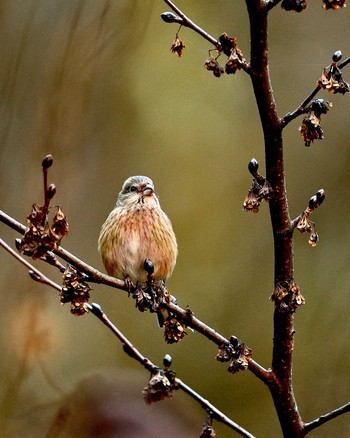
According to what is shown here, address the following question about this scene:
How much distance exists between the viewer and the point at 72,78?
255 inches

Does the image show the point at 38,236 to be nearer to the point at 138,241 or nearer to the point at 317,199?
the point at 317,199

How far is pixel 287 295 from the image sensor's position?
2.91m

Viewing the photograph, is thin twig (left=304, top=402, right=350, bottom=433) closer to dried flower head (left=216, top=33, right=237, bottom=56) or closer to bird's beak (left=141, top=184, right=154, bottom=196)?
dried flower head (left=216, top=33, right=237, bottom=56)

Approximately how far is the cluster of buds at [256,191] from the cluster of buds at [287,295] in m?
0.29

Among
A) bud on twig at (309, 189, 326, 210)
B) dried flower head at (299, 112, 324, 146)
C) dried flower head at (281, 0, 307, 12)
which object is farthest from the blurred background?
dried flower head at (281, 0, 307, 12)

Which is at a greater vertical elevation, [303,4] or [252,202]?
[303,4]

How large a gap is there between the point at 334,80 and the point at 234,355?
1028mm

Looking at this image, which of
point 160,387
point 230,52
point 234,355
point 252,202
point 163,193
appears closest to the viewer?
point 230,52

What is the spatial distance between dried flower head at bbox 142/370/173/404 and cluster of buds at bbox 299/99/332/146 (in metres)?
1.03

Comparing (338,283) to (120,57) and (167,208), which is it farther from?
(120,57)

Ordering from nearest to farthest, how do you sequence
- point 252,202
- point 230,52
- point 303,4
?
1. point 303,4
2. point 230,52
3. point 252,202

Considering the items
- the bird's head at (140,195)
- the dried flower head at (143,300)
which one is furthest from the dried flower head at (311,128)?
the bird's head at (140,195)

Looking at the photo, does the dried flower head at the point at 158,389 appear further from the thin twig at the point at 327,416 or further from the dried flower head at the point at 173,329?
the thin twig at the point at 327,416

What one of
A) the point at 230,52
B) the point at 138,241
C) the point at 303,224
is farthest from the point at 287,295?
the point at 138,241
